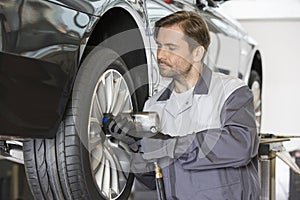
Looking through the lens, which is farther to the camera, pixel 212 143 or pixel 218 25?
pixel 218 25

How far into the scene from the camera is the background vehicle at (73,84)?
149cm

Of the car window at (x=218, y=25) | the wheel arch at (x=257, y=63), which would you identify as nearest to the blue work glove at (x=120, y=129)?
the car window at (x=218, y=25)

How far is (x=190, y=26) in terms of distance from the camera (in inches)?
82.2

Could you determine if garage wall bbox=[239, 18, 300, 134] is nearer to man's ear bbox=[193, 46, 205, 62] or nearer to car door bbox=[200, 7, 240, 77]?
car door bbox=[200, 7, 240, 77]

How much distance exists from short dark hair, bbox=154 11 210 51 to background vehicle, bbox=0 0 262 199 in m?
0.09

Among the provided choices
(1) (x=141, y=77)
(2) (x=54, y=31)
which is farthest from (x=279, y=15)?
(2) (x=54, y=31)

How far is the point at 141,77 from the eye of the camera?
2195 millimetres

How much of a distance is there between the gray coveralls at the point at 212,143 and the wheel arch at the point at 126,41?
114mm

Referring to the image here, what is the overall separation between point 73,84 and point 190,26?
1.81 feet

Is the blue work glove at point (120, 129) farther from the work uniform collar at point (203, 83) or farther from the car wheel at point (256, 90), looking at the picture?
the car wheel at point (256, 90)

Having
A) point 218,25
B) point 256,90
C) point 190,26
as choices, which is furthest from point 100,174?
point 256,90

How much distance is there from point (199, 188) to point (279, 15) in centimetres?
462

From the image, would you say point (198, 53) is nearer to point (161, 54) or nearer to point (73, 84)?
point (161, 54)

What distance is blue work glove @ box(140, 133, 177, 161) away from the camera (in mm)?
1964
